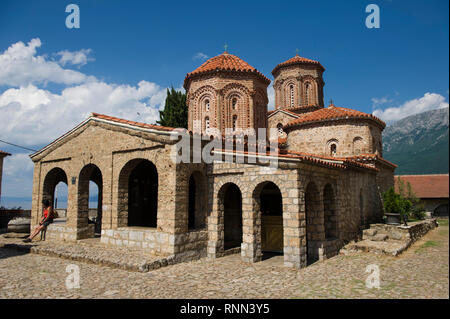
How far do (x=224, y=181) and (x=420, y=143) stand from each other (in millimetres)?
147506

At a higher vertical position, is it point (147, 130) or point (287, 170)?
point (147, 130)

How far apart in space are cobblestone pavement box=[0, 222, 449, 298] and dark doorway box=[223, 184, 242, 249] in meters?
1.89

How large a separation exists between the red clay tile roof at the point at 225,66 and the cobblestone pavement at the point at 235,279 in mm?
10533

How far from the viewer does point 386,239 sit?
39.5ft

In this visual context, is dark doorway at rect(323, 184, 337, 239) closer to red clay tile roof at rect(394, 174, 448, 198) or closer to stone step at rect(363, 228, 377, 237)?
stone step at rect(363, 228, 377, 237)

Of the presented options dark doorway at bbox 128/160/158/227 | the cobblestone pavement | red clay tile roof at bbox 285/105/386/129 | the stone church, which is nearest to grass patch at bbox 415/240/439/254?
the cobblestone pavement

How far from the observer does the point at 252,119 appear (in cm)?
1638

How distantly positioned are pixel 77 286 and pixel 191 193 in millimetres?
5698

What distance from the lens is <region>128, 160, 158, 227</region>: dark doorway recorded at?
13.1 m

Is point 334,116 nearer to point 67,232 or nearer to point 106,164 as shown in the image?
point 106,164

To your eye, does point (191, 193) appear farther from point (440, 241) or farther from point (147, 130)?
point (440, 241)

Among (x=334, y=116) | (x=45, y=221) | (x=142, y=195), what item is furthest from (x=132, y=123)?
(x=334, y=116)

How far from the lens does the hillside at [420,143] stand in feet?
332
